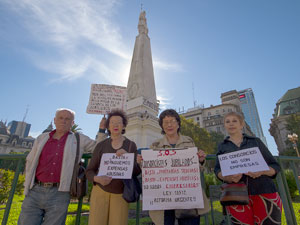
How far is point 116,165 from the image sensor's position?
2230mm

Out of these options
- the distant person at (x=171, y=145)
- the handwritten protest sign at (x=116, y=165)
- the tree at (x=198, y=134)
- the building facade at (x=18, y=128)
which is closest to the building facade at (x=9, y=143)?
the building facade at (x=18, y=128)

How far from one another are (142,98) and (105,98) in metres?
7.37

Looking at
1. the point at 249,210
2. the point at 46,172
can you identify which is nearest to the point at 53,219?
the point at 46,172

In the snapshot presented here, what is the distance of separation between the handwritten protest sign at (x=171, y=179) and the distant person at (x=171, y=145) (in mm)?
91

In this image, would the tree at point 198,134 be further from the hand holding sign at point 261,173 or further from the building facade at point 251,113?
the building facade at point 251,113

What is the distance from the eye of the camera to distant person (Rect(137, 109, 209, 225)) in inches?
80.0

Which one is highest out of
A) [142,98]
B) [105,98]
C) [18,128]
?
[18,128]

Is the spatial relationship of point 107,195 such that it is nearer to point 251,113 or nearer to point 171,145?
point 171,145

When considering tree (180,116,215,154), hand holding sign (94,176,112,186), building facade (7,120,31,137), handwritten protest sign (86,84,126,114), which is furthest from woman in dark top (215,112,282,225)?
building facade (7,120,31,137)

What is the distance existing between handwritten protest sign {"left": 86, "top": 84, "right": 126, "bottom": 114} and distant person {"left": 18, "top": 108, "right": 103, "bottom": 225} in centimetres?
119

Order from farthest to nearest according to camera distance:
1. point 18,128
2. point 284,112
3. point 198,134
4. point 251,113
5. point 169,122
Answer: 1. point 251,113
2. point 18,128
3. point 284,112
4. point 198,134
5. point 169,122

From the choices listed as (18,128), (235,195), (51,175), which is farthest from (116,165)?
(18,128)

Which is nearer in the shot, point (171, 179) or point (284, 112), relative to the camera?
point (171, 179)

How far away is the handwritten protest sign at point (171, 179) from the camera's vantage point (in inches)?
81.4
